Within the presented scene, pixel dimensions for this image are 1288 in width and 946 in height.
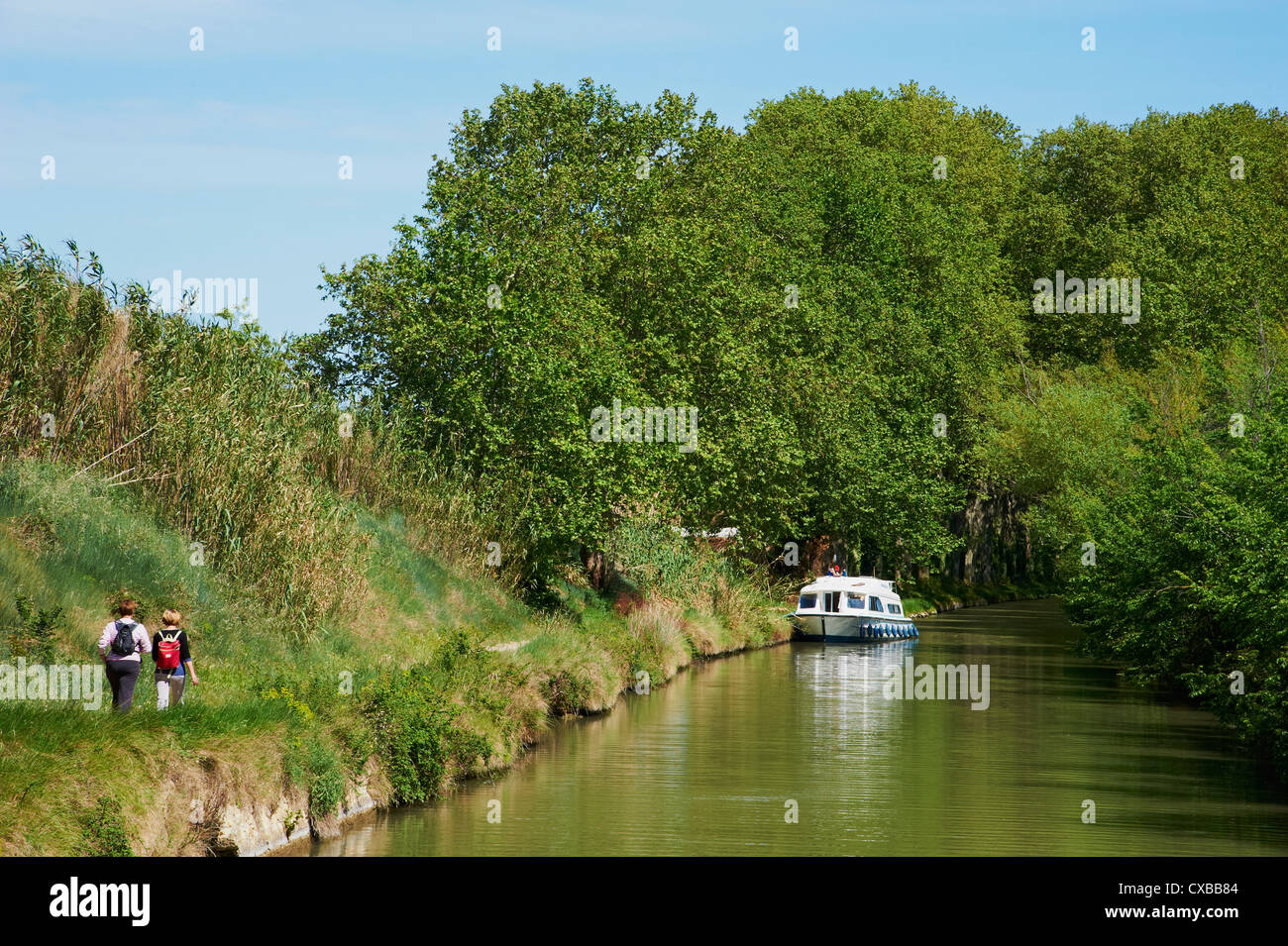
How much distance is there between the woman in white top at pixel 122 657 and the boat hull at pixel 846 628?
133 feet

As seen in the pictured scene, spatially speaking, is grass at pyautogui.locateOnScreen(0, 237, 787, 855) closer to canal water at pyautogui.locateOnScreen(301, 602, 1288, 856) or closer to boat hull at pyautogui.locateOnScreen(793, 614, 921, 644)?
canal water at pyautogui.locateOnScreen(301, 602, 1288, 856)

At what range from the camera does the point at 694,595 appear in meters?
49.5

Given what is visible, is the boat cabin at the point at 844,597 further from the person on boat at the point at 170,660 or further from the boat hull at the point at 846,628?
the person on boat at the point at 170,660

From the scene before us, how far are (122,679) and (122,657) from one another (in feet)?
0.87

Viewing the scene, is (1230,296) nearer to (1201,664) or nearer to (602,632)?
(1201,664)

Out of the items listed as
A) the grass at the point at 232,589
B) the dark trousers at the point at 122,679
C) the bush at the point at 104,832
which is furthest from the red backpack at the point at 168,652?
the bush at the point at 104,832

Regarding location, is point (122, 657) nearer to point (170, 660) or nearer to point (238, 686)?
point (170, 660)

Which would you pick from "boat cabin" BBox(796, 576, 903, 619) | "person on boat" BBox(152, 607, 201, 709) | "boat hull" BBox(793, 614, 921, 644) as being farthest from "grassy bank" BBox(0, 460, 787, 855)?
"boat cabin" BBox(796, 576, 903, 619)

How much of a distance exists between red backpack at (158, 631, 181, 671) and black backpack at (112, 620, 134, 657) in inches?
36.2

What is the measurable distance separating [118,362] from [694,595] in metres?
25.2

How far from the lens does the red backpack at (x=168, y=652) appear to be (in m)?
20.0

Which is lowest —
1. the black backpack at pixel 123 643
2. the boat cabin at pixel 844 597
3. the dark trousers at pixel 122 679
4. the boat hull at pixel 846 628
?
the boat hull at pixel 846 628

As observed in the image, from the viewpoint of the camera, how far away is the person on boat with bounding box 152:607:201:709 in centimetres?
1995
